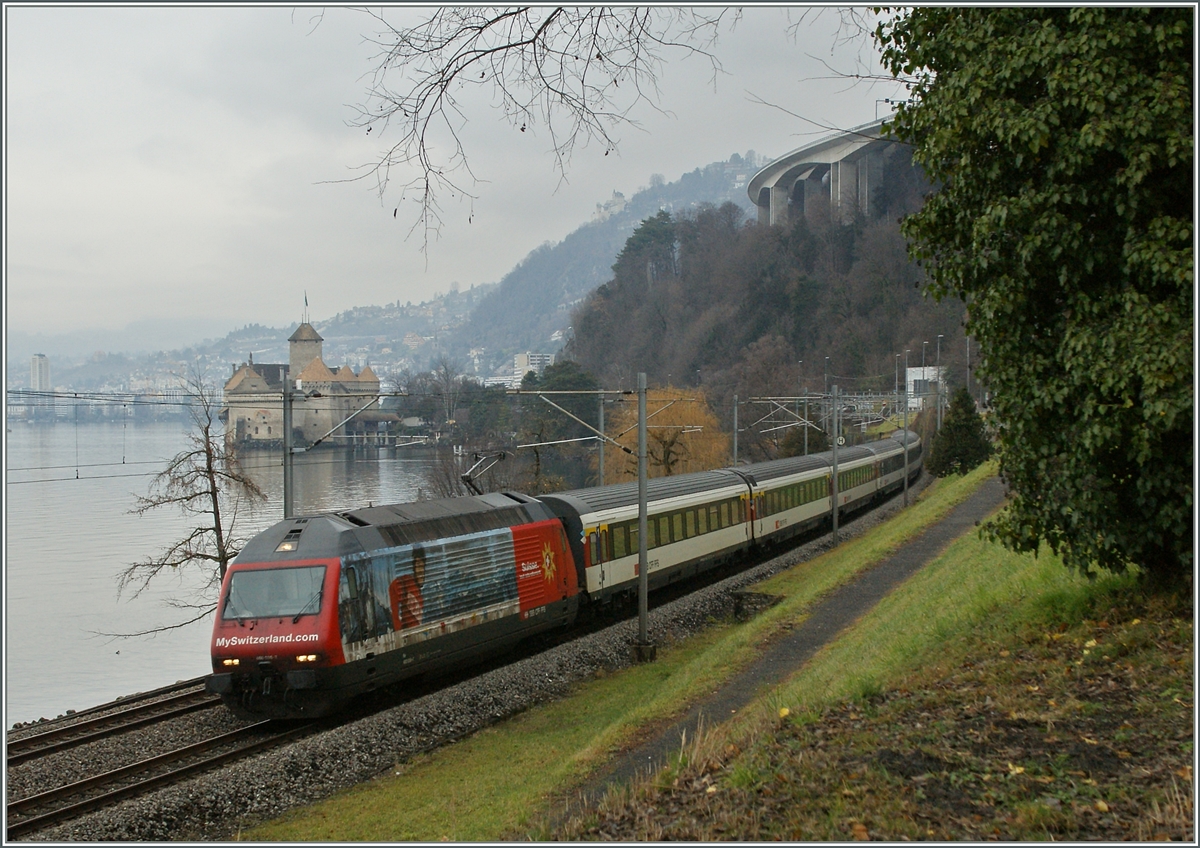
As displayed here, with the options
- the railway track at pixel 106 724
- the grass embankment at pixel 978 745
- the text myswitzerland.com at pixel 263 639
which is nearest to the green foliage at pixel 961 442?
the grass embankment at pixel 978 745

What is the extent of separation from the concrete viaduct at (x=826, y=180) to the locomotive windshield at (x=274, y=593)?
3854 inches

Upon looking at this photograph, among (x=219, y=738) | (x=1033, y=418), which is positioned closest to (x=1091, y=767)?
(x=1033, y=418)

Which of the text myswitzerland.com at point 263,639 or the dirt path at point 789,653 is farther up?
the text myswitzerland.com at point 263,639

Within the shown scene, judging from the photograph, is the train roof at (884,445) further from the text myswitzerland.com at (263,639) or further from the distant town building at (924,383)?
the text myswitzerland.com at (263,639)

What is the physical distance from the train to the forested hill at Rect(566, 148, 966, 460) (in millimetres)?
48157

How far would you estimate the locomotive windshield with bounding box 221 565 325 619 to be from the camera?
13.1 metres

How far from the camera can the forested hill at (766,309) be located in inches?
3223

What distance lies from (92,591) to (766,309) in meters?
75.9

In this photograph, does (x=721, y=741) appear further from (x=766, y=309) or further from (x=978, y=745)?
(x=766, y=309)

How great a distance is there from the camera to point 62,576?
3822cm

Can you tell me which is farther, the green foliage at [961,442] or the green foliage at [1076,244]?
the green foliage at [961,442]

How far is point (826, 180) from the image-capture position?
12794cm

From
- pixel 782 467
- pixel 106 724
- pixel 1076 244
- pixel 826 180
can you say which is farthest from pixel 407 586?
pixel 826 180

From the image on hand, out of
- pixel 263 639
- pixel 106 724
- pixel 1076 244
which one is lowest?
pixel 106 724
